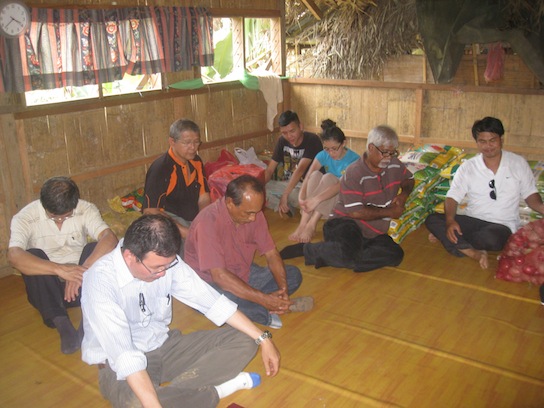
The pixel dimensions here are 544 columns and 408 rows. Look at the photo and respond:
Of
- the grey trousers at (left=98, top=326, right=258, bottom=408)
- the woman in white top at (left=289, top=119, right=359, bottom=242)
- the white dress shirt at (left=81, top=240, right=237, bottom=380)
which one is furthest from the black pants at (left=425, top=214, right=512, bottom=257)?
the white dress shirt at (left=81, top=240, right=237, bottom=380)

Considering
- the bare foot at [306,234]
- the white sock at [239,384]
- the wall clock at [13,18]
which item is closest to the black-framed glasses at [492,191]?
the bare foot at [306,234]

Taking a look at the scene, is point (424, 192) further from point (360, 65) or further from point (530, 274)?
point (360, 65)

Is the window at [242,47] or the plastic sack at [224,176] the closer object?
the plastic sack at [224,176]

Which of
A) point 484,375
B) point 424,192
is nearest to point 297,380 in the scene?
point 484,375

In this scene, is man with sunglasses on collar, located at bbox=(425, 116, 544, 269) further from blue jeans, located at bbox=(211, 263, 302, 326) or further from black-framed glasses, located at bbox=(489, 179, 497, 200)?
blue jeans, located at bbox=(211, 263, 302, 326)

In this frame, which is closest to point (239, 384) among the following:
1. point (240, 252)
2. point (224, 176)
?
point (240, 252)

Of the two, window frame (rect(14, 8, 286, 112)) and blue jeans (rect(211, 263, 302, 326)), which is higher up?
window frame (rect(14, 8, 286, 112))

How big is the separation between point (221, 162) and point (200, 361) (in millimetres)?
3928

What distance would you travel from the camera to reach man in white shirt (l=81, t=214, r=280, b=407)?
2066mm

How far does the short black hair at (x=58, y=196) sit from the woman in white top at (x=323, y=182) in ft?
7.53

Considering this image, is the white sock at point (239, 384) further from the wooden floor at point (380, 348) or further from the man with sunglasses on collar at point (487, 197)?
the man with sunglasses on collar at point (487, 197)

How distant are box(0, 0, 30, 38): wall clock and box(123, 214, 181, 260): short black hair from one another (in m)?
3.00

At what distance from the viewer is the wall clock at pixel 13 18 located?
13.7 feet

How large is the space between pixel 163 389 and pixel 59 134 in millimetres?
3378
